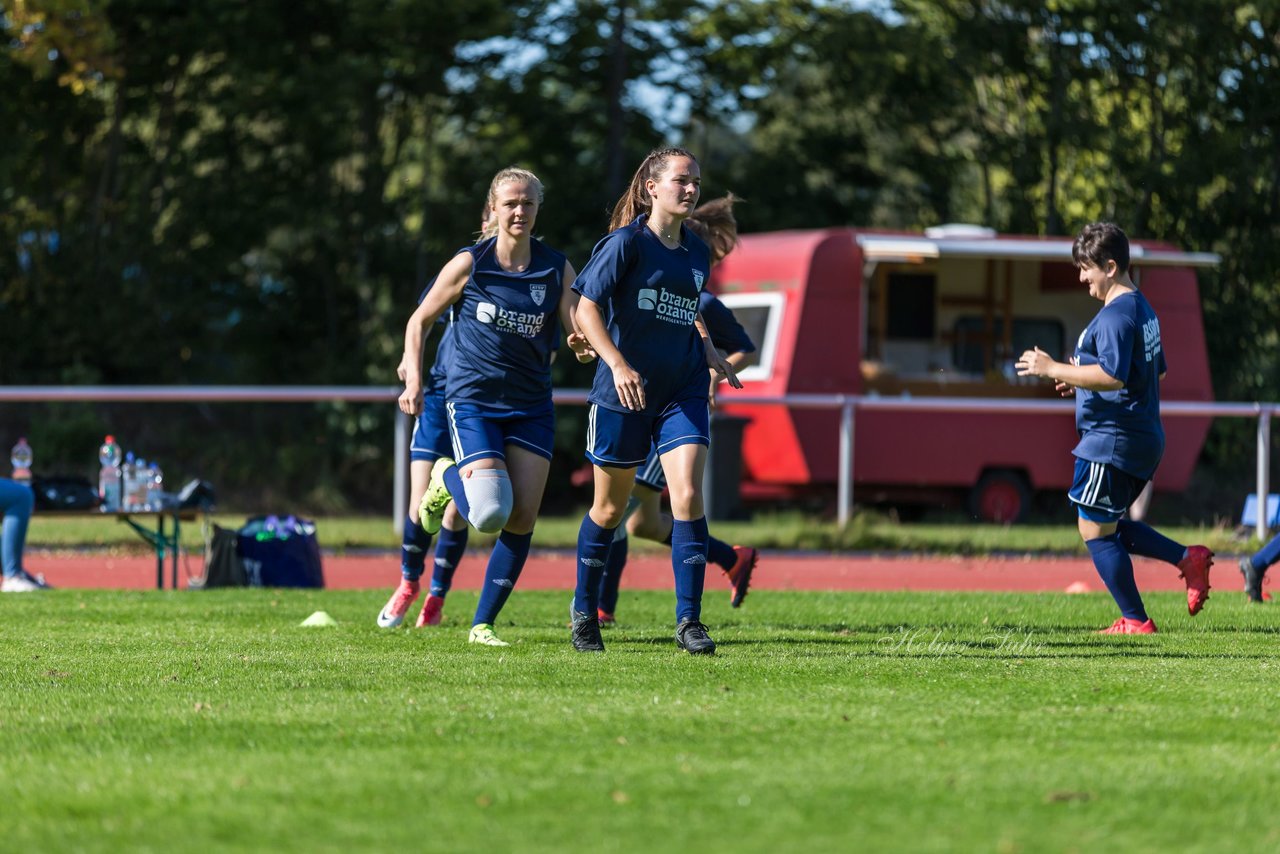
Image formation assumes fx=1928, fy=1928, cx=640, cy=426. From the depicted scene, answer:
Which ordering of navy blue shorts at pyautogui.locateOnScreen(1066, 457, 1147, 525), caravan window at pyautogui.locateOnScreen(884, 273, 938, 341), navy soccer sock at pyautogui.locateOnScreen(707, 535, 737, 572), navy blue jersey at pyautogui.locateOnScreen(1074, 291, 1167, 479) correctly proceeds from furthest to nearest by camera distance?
caravan window at pyautogui.locateOnScreen(884, 273, 938, 341) < navy soccer sock at pyautogui.locateOnScreen(707, 535, 737, 572) < navy blue shorts at pyautogui.locateOnScreen(1066, 457, 1147, 525) < navy blue jersey at pyautogui.locateOnScreen(1074, 291, 1167, 479)

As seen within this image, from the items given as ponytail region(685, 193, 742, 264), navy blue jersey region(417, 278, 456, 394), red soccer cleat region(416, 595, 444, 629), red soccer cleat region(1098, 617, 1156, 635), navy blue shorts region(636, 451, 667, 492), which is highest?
ponytail region(685, 193, 742, 264)

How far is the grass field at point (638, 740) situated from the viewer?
4301 mm

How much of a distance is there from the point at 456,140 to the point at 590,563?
53.5 feet

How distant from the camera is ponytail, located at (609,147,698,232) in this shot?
7.41 m

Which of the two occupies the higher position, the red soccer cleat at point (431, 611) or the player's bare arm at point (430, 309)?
the player's bare arm at point (430, 309)

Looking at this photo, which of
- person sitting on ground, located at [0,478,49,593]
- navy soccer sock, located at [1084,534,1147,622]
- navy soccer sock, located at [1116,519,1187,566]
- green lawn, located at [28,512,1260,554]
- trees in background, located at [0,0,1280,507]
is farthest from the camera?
trees in background, located at [0,0,1280,507]

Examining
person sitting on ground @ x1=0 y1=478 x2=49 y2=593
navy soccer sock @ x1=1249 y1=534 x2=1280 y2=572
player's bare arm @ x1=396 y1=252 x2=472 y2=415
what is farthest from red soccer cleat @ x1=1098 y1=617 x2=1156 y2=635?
person sitting on ground @ x1=0 y1=478 x2=49 y2=593

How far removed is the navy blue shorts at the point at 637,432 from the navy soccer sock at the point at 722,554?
1.78 m

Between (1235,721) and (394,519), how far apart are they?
9833 millimetres

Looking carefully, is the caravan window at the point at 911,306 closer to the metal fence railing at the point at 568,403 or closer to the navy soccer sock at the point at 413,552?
the metal fence railing at the point at 568,403

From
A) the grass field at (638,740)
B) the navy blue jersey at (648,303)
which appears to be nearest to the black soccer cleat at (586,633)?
the grass field at (638,740)

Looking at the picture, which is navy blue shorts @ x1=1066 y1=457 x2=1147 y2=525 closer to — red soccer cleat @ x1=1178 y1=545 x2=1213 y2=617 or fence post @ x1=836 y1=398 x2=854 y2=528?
red soccer cleat @ x1=1178 y1=545 x2=1213 y2=617

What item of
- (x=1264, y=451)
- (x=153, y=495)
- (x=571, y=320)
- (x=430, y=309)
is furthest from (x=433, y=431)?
(x=1264, y=451)

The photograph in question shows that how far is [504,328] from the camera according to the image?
7809 millimetres
